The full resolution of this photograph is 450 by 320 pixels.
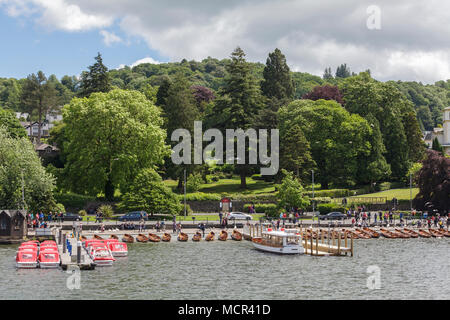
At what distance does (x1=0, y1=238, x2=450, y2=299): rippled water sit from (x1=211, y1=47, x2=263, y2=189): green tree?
151 ft

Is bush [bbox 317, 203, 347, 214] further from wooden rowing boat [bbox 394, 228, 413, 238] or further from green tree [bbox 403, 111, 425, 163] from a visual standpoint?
green tree [bbox 403, 111, 425, 163]

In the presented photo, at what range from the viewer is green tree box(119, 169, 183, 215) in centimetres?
8319

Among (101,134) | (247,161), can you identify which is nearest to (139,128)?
(101,134)

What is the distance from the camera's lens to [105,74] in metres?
116

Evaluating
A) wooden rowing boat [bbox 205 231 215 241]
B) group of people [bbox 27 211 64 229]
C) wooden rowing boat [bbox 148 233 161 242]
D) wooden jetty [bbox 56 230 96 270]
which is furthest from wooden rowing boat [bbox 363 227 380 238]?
group of people [bbox 27 211 64 229]

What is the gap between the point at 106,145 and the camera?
9138cm

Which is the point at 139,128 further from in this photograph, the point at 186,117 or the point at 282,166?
the point at 282,166

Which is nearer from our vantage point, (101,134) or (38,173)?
(38,173)

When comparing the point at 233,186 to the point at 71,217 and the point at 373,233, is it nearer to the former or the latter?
the point at 71,217

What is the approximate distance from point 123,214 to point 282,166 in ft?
92.6

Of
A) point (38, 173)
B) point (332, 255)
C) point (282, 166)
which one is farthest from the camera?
point (282, 166)

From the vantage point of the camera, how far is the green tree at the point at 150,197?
83.2 metres

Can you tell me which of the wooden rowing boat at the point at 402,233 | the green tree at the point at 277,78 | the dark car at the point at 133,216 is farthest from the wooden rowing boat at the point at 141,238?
the green tree at the point at 277,78

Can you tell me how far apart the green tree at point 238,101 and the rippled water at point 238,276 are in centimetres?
4604
